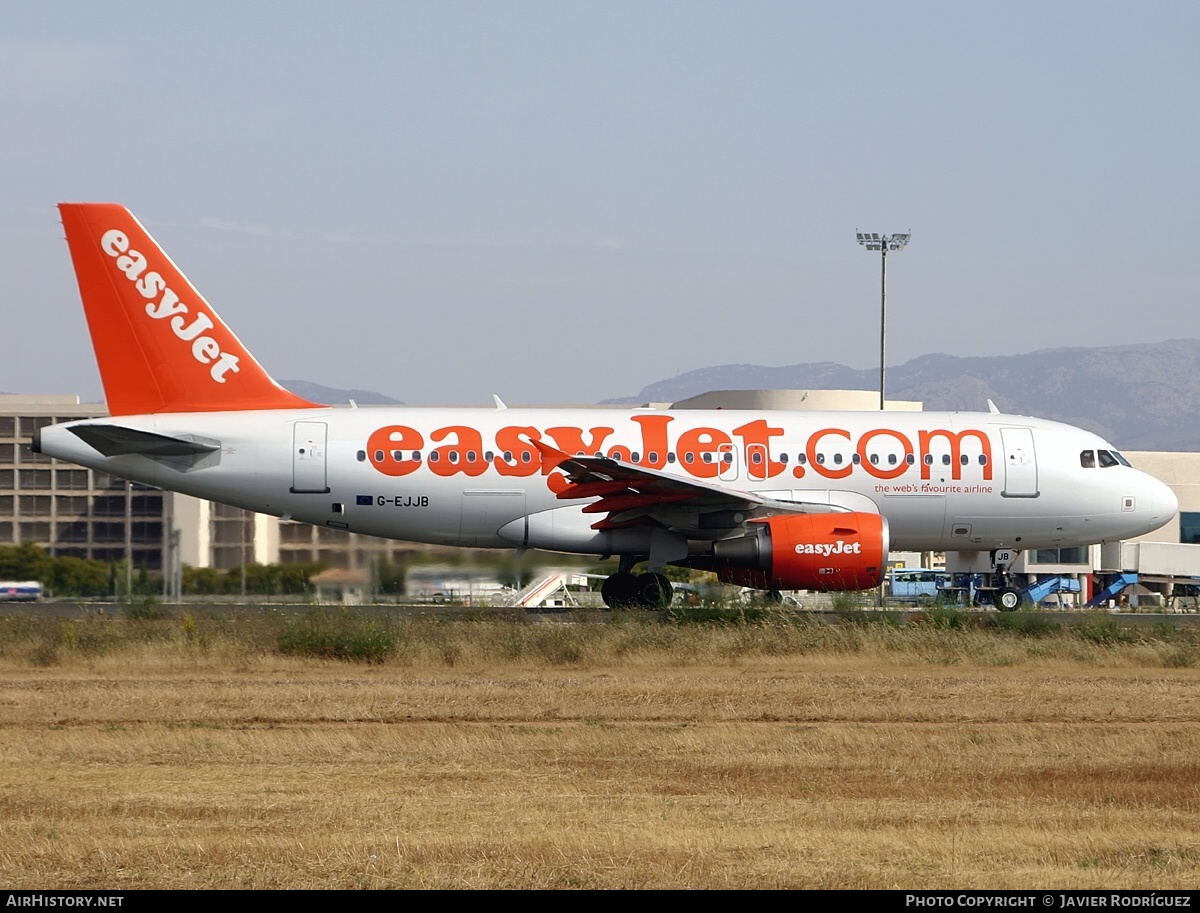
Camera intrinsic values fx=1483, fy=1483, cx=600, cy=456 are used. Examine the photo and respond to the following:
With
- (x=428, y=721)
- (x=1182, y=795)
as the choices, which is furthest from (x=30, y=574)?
(x=1182, y=795)

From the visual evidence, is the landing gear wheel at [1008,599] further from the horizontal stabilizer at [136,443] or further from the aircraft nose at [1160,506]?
the horizontal stabilizer at [136,443]

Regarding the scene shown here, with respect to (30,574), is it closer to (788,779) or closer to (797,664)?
(797,664)

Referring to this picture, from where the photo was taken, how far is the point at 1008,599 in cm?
2505

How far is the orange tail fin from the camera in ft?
78.2

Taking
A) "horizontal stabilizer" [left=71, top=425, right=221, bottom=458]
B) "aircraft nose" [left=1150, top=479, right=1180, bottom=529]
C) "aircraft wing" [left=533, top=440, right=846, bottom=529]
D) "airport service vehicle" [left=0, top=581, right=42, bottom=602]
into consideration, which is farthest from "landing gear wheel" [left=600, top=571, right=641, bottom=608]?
"airport service vehicle" [left=0, top=581, right=42, bottom=602]

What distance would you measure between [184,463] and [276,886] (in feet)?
57.3

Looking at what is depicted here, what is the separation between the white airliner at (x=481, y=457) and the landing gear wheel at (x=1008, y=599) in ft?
0.27

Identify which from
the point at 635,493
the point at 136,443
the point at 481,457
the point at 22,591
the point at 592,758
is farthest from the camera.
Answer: the point at 22,591

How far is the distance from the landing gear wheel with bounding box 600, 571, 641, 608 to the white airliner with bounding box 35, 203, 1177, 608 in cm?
3

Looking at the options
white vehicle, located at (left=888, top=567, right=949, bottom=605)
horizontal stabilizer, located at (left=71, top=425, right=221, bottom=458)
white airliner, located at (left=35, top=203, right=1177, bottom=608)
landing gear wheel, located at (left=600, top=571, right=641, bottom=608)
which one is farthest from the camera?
white vehicle, located at (left=888, top=567, right=949, bottom=605)

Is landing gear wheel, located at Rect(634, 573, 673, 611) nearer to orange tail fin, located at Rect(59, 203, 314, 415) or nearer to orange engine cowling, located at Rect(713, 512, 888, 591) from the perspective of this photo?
orange engine cowling, located at Rect(713, 512, 888, 591)

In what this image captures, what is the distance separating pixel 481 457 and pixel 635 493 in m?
2.66

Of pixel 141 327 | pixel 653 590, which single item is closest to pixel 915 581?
pixel 653 590

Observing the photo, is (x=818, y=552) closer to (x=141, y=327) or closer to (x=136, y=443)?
(x=136, y=443)
